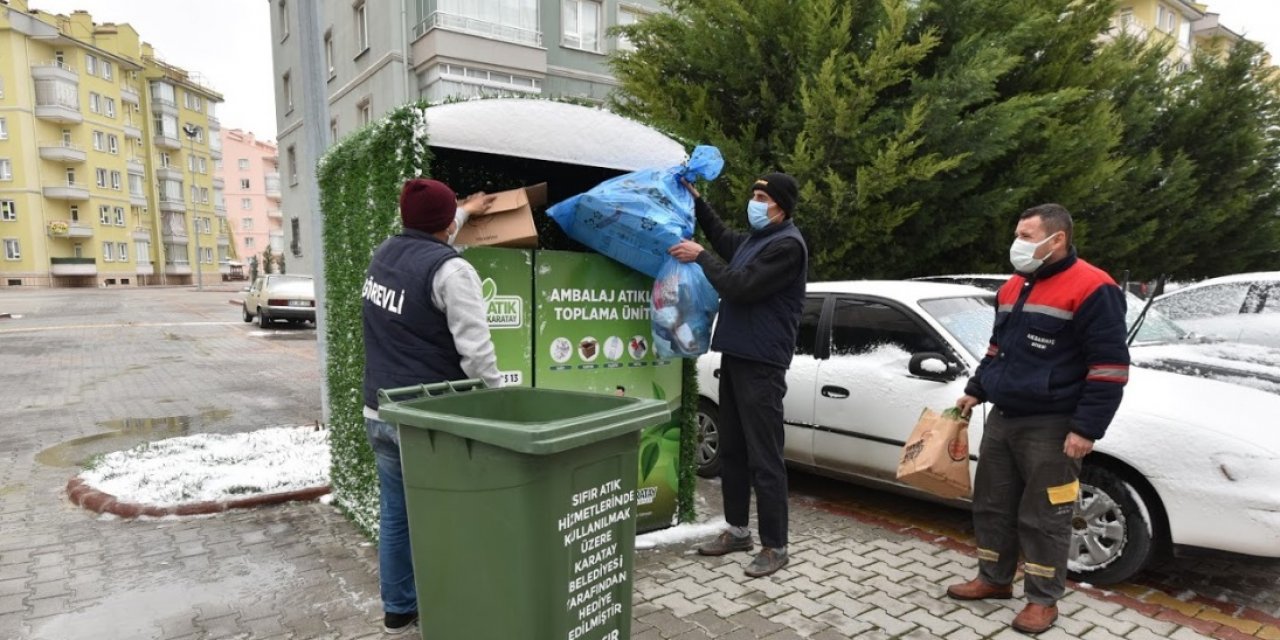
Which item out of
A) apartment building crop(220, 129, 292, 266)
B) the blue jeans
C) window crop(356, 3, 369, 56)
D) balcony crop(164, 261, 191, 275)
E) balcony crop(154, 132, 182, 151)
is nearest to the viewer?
the blue jeans

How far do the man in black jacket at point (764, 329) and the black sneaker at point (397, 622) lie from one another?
1728mm

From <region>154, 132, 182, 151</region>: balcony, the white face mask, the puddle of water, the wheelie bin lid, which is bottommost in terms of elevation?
the puddle of water

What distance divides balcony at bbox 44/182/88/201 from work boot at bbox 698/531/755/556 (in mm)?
59633

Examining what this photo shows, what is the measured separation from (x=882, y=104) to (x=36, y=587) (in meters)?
7.38

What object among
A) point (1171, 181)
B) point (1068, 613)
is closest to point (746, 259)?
point (1068, 613)

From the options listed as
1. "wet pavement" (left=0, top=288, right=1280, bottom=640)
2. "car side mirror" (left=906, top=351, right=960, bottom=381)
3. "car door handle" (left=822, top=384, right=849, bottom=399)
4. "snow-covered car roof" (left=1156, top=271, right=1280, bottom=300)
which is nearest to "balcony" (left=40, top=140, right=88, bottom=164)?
"wet pavement" (left=0, top=288, right=1280, bottom=640)

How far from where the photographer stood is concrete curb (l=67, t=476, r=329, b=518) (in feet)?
15.3

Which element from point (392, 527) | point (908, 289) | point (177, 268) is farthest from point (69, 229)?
point (908, 289)

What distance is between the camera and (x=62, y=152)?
→ 48344mm

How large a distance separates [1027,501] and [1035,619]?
53 centimetres

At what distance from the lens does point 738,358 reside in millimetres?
3854

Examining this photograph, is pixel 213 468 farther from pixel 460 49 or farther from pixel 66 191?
pixel 66 191

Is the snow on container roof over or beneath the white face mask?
over

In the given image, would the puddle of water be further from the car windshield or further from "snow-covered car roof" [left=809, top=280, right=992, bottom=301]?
the car windshield
